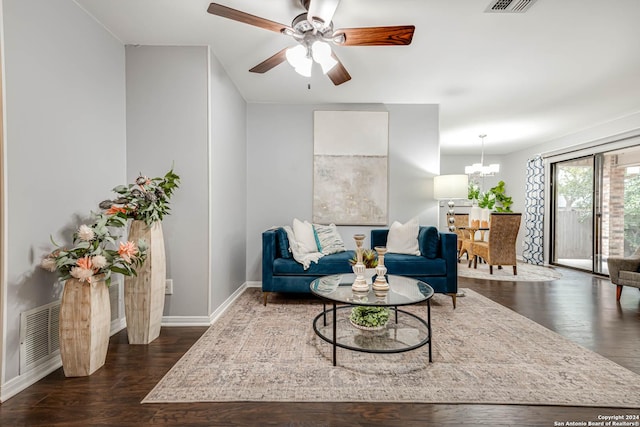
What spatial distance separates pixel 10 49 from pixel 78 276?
131 centimetres

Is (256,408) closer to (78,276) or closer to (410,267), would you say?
(78,276)

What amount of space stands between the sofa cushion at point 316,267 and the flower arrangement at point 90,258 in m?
1.48

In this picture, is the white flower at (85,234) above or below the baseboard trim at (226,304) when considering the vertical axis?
above

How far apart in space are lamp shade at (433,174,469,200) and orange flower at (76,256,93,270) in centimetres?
370

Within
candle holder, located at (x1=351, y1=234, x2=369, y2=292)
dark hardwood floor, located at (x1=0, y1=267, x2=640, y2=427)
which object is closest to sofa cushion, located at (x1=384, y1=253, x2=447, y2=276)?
candle holder, located at (x1=351, y1=234, x2=369, y2=292)

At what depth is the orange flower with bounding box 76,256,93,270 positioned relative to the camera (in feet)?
5.91

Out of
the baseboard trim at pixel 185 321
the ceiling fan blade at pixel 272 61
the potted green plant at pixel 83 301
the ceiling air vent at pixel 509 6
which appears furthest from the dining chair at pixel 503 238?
the potted green plant at pixel 83 301

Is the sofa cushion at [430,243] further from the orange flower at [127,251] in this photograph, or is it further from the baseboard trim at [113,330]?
the orange flower at [127,251]

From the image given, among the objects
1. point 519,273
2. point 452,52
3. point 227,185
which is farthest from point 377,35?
point 519,273

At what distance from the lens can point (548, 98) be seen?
3.99 metres

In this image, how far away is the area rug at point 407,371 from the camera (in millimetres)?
1688

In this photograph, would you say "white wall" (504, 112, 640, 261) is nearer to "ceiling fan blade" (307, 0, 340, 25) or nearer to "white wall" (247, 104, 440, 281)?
"white wall" (247, 104, 440, 281)

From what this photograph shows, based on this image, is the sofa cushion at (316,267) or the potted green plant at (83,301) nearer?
the potted green plant at (83,301)

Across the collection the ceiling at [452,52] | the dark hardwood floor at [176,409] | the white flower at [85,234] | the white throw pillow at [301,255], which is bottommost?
the dark hardwood floor at [176,409]
